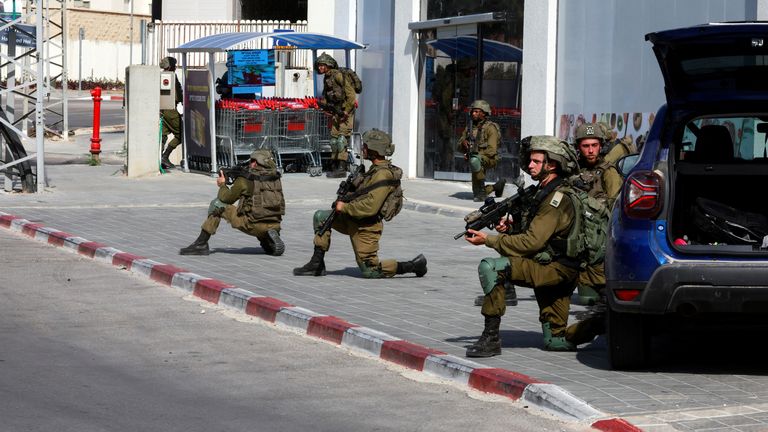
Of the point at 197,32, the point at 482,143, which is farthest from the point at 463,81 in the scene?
the point at 197,32

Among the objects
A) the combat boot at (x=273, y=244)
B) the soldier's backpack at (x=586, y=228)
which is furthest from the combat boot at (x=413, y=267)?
the soldier's backpack at (x=586, y=228)

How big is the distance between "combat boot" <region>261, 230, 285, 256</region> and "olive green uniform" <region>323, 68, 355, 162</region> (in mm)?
10006

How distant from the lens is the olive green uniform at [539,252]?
866cm

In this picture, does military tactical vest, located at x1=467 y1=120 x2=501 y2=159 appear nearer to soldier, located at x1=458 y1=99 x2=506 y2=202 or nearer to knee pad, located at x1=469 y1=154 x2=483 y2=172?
soldier, located at x1=458 y1=99 x2=506 y2=202

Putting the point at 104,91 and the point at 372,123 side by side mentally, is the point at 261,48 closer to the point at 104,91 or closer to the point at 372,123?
the point at 372,123

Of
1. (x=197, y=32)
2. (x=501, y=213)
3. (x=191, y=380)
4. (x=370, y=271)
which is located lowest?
(x=191, y=380)

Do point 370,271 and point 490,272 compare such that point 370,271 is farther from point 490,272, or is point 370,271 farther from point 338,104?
point 338,104

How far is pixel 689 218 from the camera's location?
332 inches

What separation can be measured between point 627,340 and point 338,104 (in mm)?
16810

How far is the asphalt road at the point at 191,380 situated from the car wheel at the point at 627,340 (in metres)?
0.94

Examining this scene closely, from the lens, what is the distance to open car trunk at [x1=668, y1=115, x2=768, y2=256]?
812 centimetres

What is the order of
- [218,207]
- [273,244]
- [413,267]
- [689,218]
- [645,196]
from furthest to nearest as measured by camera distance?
[273,244], [218,207], [413,267], [689,218], [645,196]

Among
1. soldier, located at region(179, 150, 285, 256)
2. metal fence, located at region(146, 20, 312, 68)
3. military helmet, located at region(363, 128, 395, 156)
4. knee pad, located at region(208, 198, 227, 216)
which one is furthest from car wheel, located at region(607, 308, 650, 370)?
metal fence, located at region(146, 20, 312, 68)

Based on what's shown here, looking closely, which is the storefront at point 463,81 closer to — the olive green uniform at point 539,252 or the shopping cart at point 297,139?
the shopping cart at point 297,139
